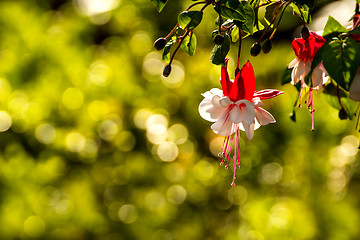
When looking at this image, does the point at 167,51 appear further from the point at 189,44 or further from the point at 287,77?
the point at 287,77

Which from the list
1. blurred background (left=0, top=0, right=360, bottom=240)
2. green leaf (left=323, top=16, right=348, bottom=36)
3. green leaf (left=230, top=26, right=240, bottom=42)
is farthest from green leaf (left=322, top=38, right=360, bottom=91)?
blurred background (left=0, top=0, right=360, bottom=240)

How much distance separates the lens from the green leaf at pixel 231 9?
1.56 ft

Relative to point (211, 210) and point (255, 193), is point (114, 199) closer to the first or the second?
point (211, 210)

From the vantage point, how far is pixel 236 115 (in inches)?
21.5

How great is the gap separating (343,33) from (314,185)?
4.84 ft

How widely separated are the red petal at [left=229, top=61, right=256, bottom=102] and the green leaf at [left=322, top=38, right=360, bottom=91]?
11cm

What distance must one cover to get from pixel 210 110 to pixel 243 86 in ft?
0.15

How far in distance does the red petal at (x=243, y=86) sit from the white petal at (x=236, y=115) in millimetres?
14

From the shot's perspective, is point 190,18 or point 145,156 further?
point 145,156

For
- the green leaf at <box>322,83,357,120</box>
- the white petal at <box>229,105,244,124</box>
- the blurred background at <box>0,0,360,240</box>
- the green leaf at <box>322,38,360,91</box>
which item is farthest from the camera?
the blurred background at <box>0,0,360,240</box>

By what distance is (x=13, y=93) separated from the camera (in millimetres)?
1942

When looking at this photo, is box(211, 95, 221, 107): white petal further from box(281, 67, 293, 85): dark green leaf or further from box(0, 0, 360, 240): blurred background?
box(0, 0, 360, 240): blurred background

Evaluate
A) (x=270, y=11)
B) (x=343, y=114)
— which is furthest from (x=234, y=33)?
(x=343, y=114)

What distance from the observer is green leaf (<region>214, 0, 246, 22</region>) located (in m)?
0.48
